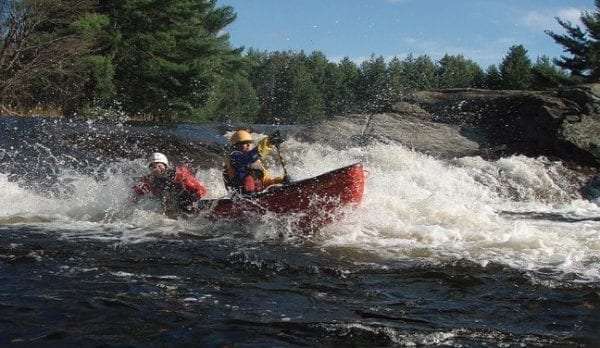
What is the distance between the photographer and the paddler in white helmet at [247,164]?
27.4 feet

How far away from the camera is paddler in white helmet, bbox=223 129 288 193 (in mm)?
8344

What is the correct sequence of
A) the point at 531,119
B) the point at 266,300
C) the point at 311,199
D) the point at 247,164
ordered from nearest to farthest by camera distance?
1. the point at 266,300
2. the point at 311,199
3. the point at 247,164
4. the point at 531,119

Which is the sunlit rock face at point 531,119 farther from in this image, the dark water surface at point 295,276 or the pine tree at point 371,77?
the pine tree at point 371,77

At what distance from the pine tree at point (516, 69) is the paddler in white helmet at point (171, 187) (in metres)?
36.2

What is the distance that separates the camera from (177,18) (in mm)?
32000

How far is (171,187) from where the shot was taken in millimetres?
8648

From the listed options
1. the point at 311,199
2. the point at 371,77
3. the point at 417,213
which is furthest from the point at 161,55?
the point at 371,77

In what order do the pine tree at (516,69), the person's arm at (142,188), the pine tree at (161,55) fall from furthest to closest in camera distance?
the pine tree at (516,69)
the pine tree at (161,55)
the person's arm at (142,188)

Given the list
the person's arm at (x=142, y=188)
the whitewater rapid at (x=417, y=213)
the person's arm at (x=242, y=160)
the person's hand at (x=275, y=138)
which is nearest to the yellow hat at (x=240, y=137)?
the person's arm at (x=242, y=160)

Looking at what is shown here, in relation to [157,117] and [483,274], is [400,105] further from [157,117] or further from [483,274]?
[157,117]

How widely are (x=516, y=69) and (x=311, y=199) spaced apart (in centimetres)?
3982

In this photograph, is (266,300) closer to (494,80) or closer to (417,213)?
(417,213)

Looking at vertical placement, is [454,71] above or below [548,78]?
above

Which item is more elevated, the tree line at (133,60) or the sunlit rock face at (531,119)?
the tree line at (133,60)
